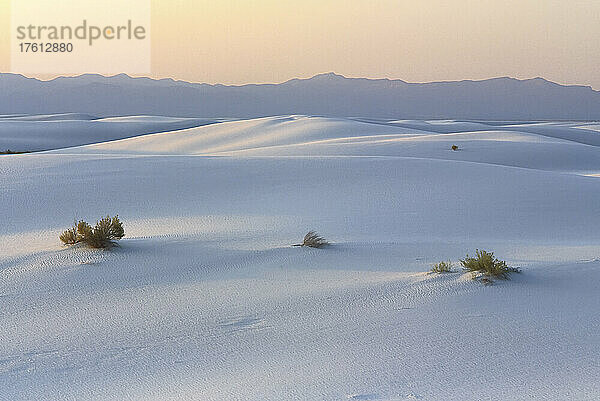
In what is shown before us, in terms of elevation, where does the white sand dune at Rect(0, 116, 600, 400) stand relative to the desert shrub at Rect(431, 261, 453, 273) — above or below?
below

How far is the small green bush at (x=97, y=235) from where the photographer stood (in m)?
7.09

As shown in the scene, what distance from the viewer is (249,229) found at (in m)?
8.71

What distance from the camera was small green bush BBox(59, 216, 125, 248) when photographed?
7090 millimetres

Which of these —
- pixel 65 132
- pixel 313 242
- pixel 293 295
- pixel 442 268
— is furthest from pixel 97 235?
pixel 65 132

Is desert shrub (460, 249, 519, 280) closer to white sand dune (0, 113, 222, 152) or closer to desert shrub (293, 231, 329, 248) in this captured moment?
desert shrub (293, 231, 329, 248)

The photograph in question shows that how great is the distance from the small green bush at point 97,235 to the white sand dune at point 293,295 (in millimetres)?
137

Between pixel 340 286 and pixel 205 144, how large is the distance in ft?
99.8

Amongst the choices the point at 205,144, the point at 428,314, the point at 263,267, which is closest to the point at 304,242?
the point at 263,267

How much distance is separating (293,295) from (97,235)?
2355mm

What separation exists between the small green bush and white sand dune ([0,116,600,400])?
0.45ft

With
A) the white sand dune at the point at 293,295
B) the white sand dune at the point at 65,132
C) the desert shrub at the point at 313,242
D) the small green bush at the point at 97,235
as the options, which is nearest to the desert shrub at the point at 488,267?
the white sand dune at the point at 293,295

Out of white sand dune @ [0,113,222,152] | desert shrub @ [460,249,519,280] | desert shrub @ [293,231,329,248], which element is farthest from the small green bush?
white sand dune @ [0,113,222,152]

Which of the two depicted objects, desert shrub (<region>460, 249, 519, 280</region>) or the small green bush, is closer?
desert shrub (<region>460, 249, 519, 280</region>)

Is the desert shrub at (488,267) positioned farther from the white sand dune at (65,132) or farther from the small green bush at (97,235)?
the white sand dune at (65,132)
